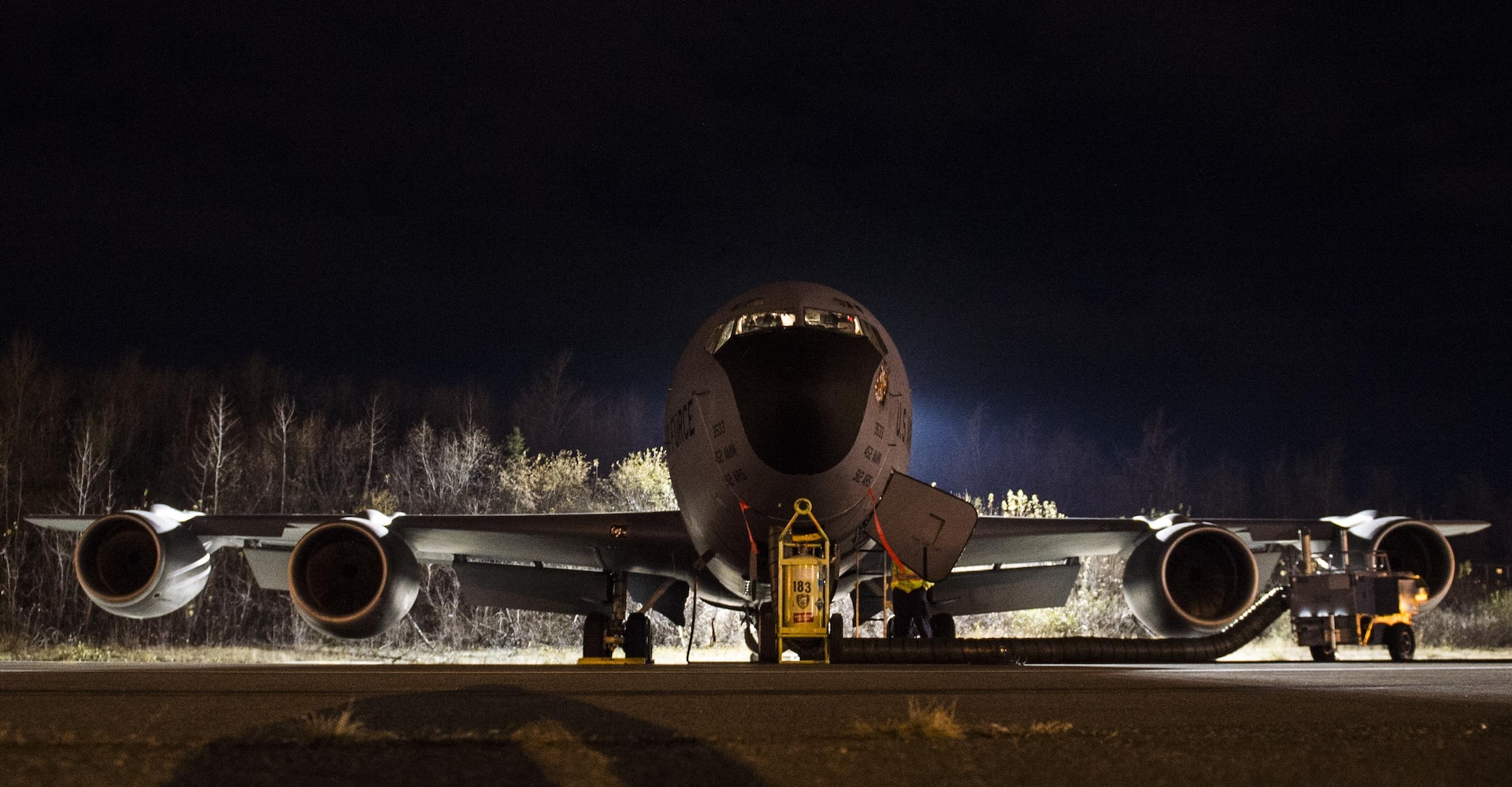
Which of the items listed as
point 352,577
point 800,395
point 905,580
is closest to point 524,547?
point 352,577

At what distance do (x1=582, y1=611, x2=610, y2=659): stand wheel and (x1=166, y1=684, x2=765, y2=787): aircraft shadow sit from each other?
11.4m

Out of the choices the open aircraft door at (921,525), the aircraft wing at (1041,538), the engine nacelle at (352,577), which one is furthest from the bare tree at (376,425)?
the open aircraft door at (921,525)

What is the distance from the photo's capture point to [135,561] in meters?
12.4

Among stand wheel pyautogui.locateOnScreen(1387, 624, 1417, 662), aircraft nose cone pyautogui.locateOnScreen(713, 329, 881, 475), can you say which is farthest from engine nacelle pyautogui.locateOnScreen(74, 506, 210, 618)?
stand wheel pyautogui.locateOnScreen(1387, 624, 1417, 662)

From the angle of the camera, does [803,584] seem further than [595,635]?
No

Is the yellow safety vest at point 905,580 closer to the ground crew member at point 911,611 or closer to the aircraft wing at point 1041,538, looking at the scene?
the ground crew member at point 911,611

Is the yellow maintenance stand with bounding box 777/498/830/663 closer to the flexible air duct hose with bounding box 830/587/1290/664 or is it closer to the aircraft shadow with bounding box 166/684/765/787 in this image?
the flexible air duct hose with bounding box 830/587/1290/664

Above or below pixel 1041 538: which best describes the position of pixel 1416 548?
below

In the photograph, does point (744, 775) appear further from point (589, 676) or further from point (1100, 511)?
point (1100, 511)

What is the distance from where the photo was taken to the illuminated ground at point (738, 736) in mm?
1604

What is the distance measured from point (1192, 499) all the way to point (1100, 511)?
348 inches

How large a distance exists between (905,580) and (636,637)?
3996 millimetres

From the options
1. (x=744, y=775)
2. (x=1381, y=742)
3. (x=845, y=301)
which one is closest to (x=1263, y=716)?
(x=1381, y=742)

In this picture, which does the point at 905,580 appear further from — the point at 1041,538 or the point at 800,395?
the point at 1041,538
